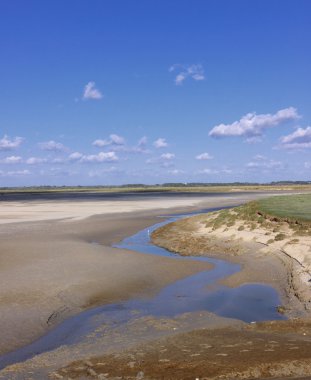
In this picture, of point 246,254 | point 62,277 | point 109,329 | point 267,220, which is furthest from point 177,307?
point 267,220

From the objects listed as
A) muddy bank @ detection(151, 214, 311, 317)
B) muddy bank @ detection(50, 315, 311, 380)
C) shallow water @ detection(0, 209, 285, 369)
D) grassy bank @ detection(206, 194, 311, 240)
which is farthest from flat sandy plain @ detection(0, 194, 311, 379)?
grassy bank @ detection(206, 194, 311, 240)

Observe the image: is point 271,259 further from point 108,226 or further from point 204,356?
point 108,226

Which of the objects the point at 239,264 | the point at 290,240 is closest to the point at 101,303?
the point at 239,264

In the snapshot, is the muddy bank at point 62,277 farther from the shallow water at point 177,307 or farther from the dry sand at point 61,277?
the shallow water at point 177,307

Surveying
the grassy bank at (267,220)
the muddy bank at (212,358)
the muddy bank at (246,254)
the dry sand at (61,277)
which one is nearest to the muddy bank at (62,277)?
the dry sand at (61,277)

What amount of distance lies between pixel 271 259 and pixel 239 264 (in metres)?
1.60

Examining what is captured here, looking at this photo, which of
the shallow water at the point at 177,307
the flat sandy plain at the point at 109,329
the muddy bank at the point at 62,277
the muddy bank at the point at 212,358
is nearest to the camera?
the muddy bank at the point at 212,358

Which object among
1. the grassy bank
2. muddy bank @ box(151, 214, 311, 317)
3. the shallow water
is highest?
the grassy bank

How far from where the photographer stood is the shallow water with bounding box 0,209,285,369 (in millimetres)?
11203

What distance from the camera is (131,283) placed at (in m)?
17.7

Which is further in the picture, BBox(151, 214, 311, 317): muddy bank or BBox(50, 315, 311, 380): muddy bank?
BBox(151, 214, 311, 317): muddy bank

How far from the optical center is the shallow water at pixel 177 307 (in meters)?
11.2

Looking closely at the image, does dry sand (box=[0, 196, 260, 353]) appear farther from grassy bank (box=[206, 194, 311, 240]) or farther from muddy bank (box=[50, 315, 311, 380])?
grassy bank (box=[206, 194, 311, 240])

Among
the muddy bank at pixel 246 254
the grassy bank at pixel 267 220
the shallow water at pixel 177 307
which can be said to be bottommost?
the shallow water at pixel 177 307
